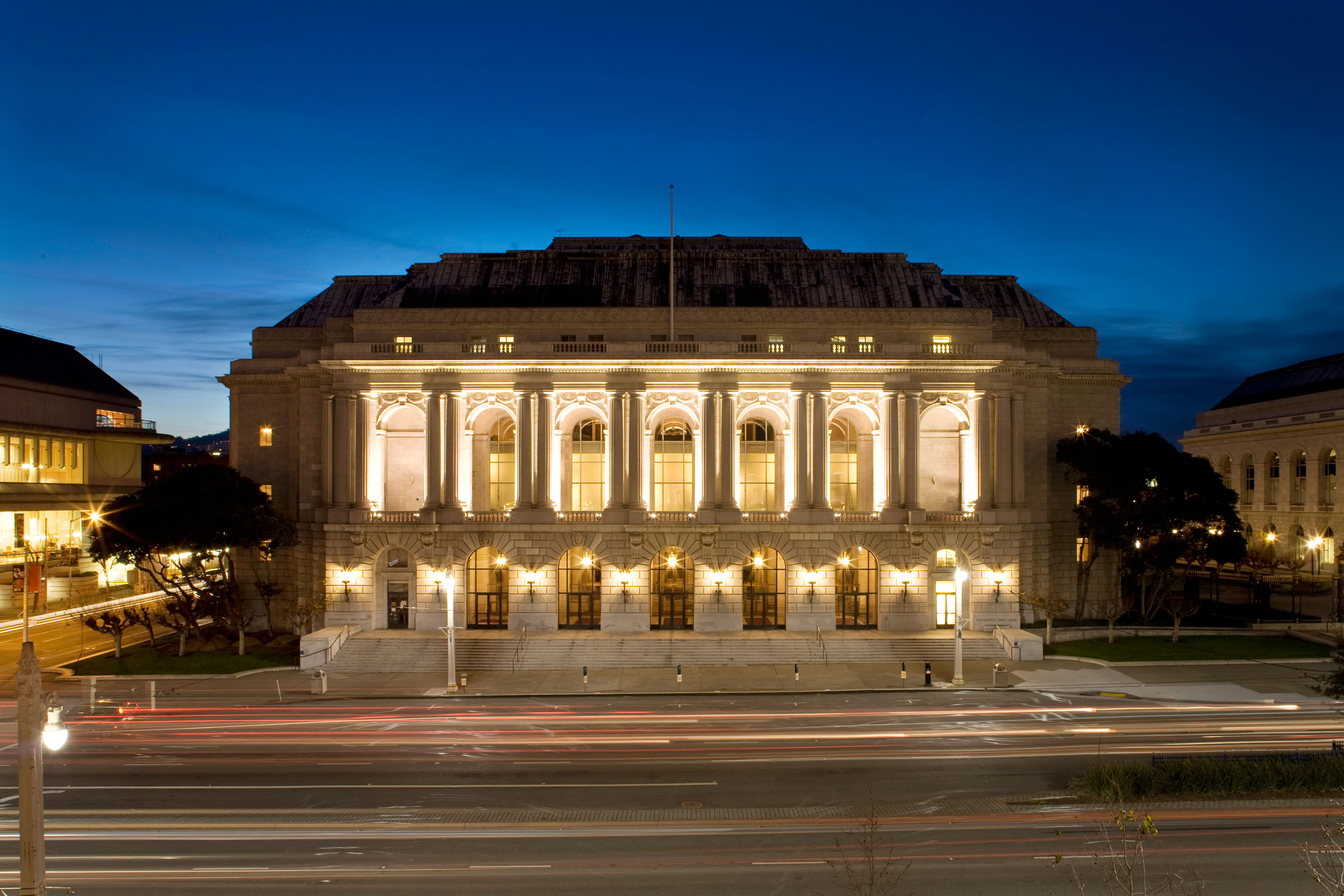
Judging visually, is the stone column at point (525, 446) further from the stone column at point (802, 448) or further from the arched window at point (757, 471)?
the stone column at point (802, 448)

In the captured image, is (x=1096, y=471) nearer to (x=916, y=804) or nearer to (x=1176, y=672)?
(x=1176, y=672)

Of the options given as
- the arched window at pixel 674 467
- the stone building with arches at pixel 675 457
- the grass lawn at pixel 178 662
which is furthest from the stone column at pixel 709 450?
the grass lawn at pixel 178 662

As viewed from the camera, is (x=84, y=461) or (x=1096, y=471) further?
(x=84, y=461)

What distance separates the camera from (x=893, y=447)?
56.4m

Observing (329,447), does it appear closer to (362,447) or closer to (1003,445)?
(362,447)

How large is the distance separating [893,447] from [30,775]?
50.8m

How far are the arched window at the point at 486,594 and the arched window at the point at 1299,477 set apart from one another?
81.1 meters

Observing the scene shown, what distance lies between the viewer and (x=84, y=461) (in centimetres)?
8512

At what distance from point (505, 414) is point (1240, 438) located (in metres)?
84.6

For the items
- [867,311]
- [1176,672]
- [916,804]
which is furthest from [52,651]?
[1176,672]

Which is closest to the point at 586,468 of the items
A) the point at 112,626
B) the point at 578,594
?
the point at 578,594

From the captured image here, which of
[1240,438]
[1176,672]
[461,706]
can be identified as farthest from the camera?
[1240,438]

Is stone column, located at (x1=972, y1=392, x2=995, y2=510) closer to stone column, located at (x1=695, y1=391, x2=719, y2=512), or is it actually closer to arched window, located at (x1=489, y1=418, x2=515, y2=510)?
stone column, located at (x1=695, y1=391, x2=719, y2=512)

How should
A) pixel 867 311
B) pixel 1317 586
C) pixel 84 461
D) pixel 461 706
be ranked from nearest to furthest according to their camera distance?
pixel 461 706, pixel 867 311, pixel 1317 586, pixel 84 461
